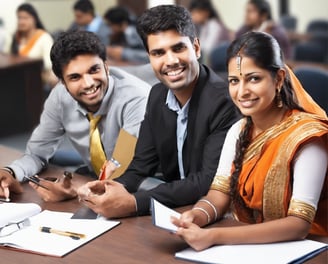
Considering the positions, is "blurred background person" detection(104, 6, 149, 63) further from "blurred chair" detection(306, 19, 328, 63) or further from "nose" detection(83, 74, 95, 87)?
"nose" detection(83, 74, 95, 87)

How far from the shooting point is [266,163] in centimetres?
178

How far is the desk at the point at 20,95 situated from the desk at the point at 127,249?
377cm

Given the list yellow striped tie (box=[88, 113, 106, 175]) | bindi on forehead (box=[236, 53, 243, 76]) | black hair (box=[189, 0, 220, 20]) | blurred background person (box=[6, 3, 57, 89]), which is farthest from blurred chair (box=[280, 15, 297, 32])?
bindi on forehead (box=[236, 53, 243, 76])

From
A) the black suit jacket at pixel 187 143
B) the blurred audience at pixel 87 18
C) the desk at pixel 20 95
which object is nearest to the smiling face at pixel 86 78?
the black suit jacket at pixel 187 143

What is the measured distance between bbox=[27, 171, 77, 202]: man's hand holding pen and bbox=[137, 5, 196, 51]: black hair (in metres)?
0.51

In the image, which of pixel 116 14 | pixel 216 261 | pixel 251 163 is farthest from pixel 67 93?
pixel 116 14

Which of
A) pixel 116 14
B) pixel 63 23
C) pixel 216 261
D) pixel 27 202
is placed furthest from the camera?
pixel 63 23

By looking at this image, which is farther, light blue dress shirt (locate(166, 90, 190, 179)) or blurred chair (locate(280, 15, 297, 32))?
blurred chair (locate(280, 15, 297, 32))

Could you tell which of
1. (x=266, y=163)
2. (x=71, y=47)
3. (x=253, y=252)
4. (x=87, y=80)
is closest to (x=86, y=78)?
(x=87, y=80)

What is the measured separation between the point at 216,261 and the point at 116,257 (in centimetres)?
25

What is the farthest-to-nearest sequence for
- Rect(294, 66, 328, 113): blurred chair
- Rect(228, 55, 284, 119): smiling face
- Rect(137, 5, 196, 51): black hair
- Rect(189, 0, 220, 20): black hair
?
1. Rect(189, 0, 220, 20): black hair
2. Rect(294, 66, 328, 113): blurred chair
3. Rect(137, 5, 196, 51): black hair
4. Rect(228, 55, 284, 119): smiling face

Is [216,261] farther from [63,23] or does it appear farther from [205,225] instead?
[63,23]

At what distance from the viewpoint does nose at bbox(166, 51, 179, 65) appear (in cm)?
207

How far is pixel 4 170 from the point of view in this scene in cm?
224
